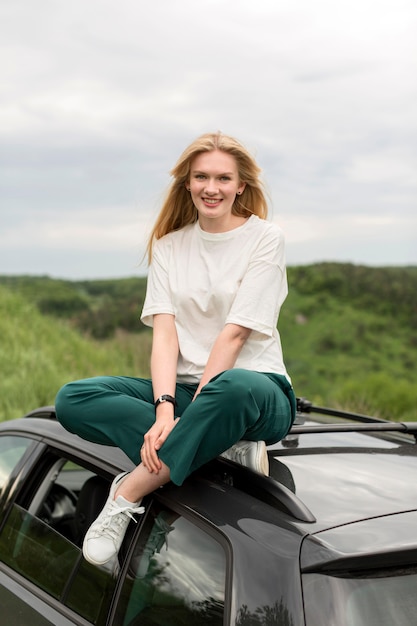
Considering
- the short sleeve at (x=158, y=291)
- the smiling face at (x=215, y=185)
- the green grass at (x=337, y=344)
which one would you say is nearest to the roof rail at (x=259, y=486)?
the short sleeve at (x=158, y=291)

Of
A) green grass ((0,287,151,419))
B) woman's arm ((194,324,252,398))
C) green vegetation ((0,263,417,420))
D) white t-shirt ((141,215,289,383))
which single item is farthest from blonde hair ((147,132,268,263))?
green vegetation ((0,263,417,420))

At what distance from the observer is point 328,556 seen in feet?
6.56

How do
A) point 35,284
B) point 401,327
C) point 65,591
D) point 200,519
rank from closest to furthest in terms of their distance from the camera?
1. point 200,519
2. point 65,591
3. point 401,327
4. point 35,284

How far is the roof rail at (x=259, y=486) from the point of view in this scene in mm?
2217

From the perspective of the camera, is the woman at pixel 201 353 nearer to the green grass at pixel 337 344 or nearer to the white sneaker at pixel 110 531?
the white sneaker at pixel 110 531

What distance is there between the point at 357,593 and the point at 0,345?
37.7 ft

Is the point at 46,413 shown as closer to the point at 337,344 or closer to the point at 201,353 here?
the point at 201,353

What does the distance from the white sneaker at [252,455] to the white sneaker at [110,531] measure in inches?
13.7

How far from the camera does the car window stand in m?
3.51

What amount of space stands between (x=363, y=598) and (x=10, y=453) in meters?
1.98

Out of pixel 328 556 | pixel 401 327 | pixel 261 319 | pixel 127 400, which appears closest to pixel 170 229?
pixel 261 319

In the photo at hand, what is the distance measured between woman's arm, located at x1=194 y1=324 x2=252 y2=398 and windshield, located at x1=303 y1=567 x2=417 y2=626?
1.27m

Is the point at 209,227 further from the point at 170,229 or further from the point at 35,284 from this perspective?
the point at 35,284

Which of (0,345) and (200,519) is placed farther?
(0,345)
